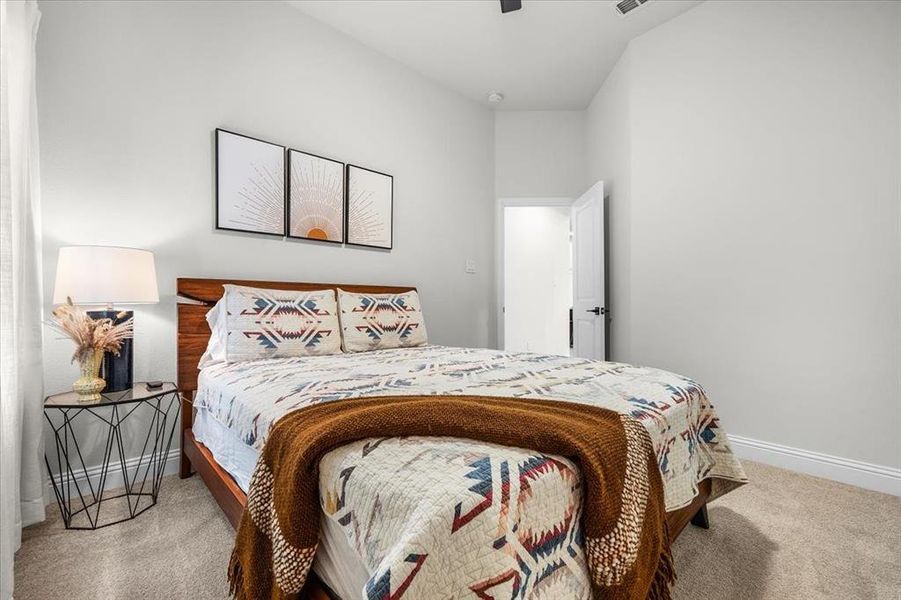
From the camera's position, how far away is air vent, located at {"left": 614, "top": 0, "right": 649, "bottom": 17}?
275 cm

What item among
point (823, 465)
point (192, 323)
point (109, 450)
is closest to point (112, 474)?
point (109, 450)

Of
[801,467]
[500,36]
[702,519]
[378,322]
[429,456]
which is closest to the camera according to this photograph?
[429,456]

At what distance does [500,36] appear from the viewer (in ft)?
10.2

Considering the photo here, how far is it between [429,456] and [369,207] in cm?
266

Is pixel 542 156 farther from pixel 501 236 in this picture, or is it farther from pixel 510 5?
pixel 510 5

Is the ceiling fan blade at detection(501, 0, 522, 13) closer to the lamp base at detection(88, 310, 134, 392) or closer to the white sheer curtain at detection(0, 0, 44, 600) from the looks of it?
the white sheer curtain at detection(0, 0, 44, 600)

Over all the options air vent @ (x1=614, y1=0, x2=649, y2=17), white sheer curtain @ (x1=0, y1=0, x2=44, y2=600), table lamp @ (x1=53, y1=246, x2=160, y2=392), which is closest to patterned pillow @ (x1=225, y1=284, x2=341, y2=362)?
table lamp @ (x1=53, y1=246, x2=160, y2=392)

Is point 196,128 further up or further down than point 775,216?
further up

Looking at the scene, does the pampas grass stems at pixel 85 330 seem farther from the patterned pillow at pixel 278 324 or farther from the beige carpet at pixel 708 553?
the beige carpet at pixel 708 553

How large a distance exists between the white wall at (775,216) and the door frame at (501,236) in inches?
43.0

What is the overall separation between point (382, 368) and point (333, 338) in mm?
668

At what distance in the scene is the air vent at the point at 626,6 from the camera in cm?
275

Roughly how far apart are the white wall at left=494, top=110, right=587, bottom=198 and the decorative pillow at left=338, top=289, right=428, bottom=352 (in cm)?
205

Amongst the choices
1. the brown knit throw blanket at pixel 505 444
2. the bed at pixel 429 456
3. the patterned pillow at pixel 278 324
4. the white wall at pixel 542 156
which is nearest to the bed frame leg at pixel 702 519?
the bed at pixel 429 456
